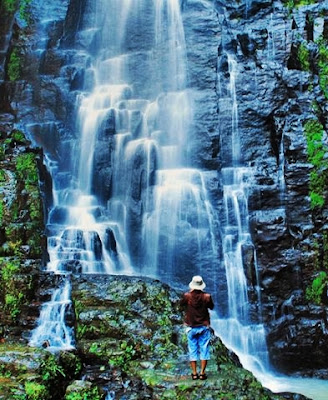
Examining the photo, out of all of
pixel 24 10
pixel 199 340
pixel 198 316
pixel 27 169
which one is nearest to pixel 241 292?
pixel 199 340

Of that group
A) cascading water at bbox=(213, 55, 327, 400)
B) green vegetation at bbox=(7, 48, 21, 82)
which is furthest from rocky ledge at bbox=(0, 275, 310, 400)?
green vegetation at bbox=(7, 48, 21, 82)

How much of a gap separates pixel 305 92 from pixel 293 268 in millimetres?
6821

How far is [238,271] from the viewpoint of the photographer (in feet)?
48.8

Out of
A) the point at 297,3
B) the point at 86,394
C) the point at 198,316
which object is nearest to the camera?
the point at 198,316

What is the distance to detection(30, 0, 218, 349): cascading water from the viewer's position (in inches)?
597

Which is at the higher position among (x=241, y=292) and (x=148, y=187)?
(x=148, y=187)

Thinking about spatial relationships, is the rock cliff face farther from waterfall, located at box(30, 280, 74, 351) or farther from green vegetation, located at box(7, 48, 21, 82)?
waterfall, located at box(30, 280, 74, 351)

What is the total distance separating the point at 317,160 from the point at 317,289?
4.47 metres

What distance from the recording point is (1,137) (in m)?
17.2

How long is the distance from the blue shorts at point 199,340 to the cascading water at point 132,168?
4559 millimetres

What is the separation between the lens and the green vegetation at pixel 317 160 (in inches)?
616

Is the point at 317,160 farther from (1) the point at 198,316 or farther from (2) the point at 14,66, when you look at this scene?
(2) the point at 14,66

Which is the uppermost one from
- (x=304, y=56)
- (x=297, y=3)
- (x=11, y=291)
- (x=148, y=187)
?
(x=297, y=3)

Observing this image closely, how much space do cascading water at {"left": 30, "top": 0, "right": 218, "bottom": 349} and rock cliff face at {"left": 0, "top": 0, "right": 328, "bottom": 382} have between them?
0.39m
